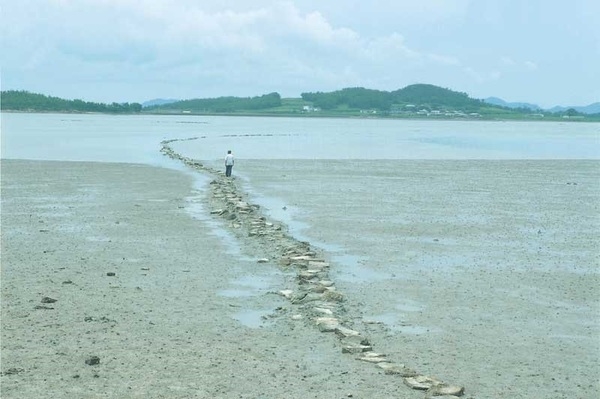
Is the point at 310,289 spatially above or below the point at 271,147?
above

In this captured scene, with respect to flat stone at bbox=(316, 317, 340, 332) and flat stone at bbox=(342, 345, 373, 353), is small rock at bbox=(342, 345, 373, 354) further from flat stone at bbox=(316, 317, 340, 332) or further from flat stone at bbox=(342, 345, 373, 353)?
flat stone at bbox=(316, 317, 340, 332)

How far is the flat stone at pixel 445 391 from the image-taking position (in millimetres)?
Result: 9914

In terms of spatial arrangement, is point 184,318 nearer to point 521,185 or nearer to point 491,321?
point 491,321

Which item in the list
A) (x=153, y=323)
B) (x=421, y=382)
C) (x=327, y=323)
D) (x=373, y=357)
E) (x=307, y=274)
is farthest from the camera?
(x=307, y=274)

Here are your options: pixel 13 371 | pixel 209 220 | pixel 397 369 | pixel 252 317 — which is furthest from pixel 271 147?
pixel 13 371

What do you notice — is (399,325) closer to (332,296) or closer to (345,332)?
(345,332)

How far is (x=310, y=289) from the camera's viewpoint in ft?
51.2

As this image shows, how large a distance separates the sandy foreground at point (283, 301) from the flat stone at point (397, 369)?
0.10 metres

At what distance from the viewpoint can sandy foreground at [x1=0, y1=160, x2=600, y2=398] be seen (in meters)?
10.5

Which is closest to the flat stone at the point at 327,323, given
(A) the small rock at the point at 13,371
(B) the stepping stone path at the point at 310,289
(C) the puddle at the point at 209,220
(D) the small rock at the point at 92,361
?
(B) the stepping stone path at the point at 310,289

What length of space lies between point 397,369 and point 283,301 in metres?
4.36

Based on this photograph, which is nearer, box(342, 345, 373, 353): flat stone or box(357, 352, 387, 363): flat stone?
box(357, 352, 387, 363): flat stone

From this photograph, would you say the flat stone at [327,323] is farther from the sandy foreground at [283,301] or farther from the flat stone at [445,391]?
the flat stone at [445,391]

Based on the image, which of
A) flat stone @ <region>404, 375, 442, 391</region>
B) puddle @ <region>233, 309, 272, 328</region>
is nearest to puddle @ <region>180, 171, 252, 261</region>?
puddle @ <region>233, 309, 272, 328</region>
